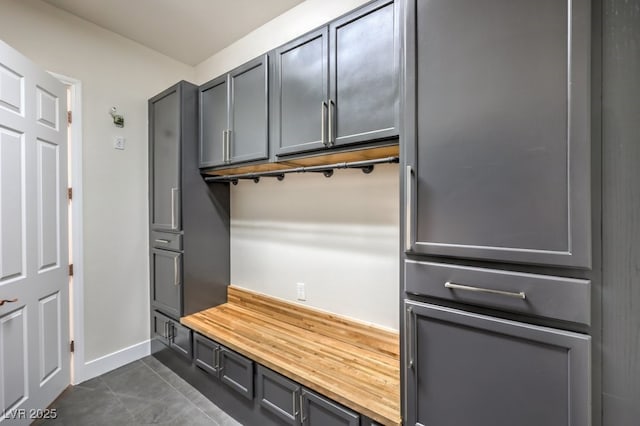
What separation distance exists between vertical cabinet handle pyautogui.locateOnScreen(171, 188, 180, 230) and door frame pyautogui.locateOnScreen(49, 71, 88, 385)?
702 millimetres

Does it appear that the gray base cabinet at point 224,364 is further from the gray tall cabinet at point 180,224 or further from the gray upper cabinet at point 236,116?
the gray upper cabinet at point 236,116

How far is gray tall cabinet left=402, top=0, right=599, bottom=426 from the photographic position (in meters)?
0.84

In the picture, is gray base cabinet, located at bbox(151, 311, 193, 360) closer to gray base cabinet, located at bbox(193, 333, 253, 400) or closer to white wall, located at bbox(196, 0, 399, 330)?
gray base cabinet, located at bbox(193, 333, 253, 400)

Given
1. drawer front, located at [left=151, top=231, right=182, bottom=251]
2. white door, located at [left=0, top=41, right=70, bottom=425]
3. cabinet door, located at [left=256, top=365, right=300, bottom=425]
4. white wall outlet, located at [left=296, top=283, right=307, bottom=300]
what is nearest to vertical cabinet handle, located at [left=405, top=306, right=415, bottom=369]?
cabinet door, located at [left=256, top=365, right=300, bottom=425]

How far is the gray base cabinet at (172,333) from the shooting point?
2.23 m

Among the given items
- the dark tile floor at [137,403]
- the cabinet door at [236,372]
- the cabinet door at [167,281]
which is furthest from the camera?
the cabinet door at [167,281]

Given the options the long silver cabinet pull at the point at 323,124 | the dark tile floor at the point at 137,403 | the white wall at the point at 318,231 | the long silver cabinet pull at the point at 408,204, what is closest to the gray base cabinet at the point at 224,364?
the dark tile floor at the point at 137,403

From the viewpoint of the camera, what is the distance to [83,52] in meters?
2.29

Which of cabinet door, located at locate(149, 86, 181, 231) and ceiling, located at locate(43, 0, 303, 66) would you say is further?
cabinet door, located at locate(149, 86, 181, 231)

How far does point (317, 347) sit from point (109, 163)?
2.31 meters

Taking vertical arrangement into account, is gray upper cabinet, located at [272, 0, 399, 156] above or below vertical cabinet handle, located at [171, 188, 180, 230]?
above

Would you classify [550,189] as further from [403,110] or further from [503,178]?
[403,110]

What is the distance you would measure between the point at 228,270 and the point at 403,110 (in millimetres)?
2155

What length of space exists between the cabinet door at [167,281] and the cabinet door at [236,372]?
0.67 meters
